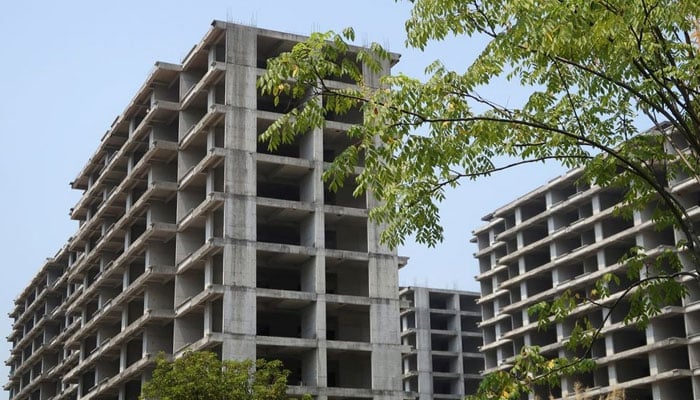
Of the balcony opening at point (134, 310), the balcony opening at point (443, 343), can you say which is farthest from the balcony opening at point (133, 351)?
the balcony opening at point (443, 343)

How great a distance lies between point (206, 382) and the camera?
1668 inches

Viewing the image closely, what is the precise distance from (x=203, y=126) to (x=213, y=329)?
11.9m

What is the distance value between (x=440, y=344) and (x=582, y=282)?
33874mm

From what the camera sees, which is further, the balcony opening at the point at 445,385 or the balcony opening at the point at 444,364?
the balcony opening at the point at 444,364

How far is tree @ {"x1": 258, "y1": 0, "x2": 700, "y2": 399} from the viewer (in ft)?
40.8

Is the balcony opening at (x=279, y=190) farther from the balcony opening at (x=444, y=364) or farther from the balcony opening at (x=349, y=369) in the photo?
the balcony opening at (x=444, y=364)

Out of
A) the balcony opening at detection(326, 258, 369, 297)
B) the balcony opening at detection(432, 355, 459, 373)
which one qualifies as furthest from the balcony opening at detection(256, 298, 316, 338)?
the balcony opening at detection(432, 355, 459, 373)

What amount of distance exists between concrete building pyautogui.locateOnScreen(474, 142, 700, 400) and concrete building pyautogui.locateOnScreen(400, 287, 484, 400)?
10.3 metres

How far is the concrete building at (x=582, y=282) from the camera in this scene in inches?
2987

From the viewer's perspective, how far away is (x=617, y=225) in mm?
83375

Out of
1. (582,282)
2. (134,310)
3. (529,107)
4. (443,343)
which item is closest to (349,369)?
(134,310)

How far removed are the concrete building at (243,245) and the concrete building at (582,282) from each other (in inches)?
633

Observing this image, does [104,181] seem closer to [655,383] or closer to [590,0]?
[655,383]

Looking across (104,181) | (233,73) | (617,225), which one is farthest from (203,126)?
(617,225)
